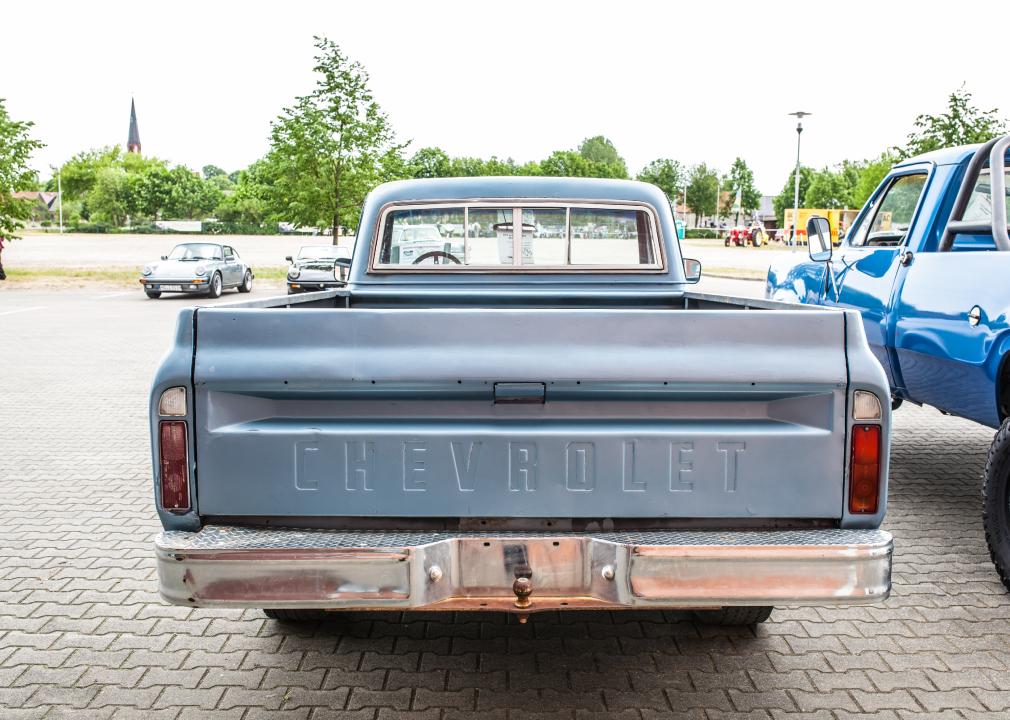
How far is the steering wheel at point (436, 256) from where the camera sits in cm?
546

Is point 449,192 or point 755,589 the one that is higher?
point 449,192

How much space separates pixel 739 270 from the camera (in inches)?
1382

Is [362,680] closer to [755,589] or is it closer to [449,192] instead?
[755,589]

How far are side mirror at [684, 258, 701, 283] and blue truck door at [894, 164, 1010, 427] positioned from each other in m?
1.17

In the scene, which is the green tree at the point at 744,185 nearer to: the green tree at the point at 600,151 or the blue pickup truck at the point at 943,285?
the green tree at the point at 600,151

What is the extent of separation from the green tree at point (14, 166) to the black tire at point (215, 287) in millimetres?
6605

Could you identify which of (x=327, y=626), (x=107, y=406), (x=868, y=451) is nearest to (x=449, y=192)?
(x=327, y=626)

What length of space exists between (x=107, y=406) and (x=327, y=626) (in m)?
6.28

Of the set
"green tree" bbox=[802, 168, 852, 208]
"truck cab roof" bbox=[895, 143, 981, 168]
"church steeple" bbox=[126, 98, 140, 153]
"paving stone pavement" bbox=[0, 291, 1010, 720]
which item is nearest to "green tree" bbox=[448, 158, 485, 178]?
"green tree" bbox=[802, 168, 852, 208]

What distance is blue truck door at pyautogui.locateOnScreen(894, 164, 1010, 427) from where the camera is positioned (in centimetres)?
478

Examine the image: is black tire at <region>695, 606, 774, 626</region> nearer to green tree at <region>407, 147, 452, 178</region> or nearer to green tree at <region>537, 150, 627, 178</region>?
green tree at <region>407, 147, 452, 178</region>

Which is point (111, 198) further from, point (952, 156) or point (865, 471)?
point (865, 471)

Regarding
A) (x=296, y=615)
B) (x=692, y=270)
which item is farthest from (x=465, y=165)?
(x=296, y=615)

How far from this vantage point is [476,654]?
3.84m
